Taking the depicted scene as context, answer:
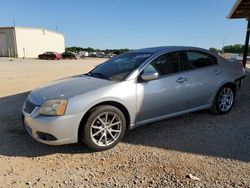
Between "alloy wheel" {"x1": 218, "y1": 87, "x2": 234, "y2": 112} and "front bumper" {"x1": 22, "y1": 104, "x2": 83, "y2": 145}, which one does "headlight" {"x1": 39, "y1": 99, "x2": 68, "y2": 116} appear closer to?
"front bumper" {"x1": 22, "y1": 104, "x2": 83, "y2": 145}

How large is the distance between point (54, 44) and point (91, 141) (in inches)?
2090

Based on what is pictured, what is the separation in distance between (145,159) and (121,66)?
182 cm

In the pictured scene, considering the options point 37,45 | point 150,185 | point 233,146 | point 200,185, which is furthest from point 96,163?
point 37,45

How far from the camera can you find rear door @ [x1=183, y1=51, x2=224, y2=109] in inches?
187

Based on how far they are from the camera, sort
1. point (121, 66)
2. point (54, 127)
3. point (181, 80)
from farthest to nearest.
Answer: point (121, 66), point (181, 80), point (54, 127)

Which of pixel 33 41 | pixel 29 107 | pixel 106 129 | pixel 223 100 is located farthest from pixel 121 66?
pixel 33 41

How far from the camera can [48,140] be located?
3621 mm

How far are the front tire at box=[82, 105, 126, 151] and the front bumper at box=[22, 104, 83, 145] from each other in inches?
6.6

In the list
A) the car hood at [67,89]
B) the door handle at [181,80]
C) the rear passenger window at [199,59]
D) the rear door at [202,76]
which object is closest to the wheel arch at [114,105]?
the car hood at [67,89]

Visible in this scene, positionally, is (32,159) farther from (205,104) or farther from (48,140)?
(205,104)

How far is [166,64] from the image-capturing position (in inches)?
179

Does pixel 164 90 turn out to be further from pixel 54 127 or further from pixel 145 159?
pixel 54 127

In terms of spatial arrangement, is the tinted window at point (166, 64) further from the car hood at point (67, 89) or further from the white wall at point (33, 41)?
the white wall at point (33, 41)

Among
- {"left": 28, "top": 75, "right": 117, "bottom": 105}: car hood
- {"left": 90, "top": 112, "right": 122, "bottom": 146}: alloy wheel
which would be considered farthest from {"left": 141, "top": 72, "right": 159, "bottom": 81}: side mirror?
{"left": 90, "top": 112, "right": 122, "bottom": 146}: alloy wheel
